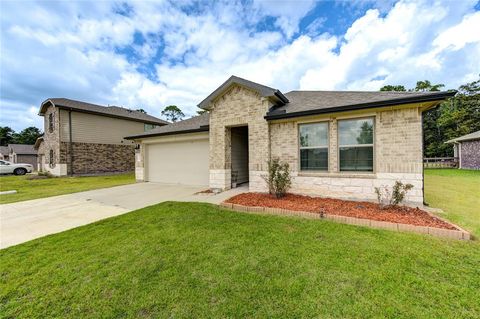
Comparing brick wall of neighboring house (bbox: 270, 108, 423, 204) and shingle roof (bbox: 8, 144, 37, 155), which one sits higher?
shingle roof (bbox: 8, 144, 37, 155)

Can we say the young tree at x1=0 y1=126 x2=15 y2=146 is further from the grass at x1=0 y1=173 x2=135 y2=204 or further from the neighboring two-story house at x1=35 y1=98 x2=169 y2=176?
the grass at x1=0 y1=173 x2=135 y2=204

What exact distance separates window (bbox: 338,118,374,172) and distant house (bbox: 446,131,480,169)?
1983 cm

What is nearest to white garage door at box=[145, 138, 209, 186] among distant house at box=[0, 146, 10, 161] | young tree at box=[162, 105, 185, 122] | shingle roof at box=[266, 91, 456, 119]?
shingle roof at box=[266, 91, 456, 119]

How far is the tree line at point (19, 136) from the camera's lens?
50.2m

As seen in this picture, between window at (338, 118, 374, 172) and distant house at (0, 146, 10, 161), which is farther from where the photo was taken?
distant house at (0, 146, 10, 161)

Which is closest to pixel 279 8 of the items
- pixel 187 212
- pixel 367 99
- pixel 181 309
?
pixel 367 99

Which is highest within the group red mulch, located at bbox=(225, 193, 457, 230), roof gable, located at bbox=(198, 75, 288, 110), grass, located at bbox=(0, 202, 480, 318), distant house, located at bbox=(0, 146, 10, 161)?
roof gable, located at bbox=(198, 75, 288, 110)

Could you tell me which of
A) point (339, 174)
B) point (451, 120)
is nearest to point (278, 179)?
point (339, 174)

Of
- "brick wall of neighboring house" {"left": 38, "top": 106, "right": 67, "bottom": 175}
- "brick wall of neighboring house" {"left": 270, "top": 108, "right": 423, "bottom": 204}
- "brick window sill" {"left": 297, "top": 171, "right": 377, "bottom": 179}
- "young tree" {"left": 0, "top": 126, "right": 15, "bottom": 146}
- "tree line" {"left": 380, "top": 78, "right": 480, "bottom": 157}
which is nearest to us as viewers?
"brick wall of neighboring house" {"left": 270, "top": 108, "right": 423, "bottom": 204}

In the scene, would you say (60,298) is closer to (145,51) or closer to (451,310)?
(451,310)

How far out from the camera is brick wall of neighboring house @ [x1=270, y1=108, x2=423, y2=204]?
18.6ft

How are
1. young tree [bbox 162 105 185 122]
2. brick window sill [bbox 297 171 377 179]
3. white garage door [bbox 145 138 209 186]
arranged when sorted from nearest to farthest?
1. brick window sill [bbox 297 171 377 179]
2. white garage door [bbox 145 138 209 186]
3. young tree [bbox 162 105 185 122]

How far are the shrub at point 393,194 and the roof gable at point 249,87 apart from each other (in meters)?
4.73

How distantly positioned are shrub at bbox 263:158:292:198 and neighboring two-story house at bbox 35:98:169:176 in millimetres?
18382
